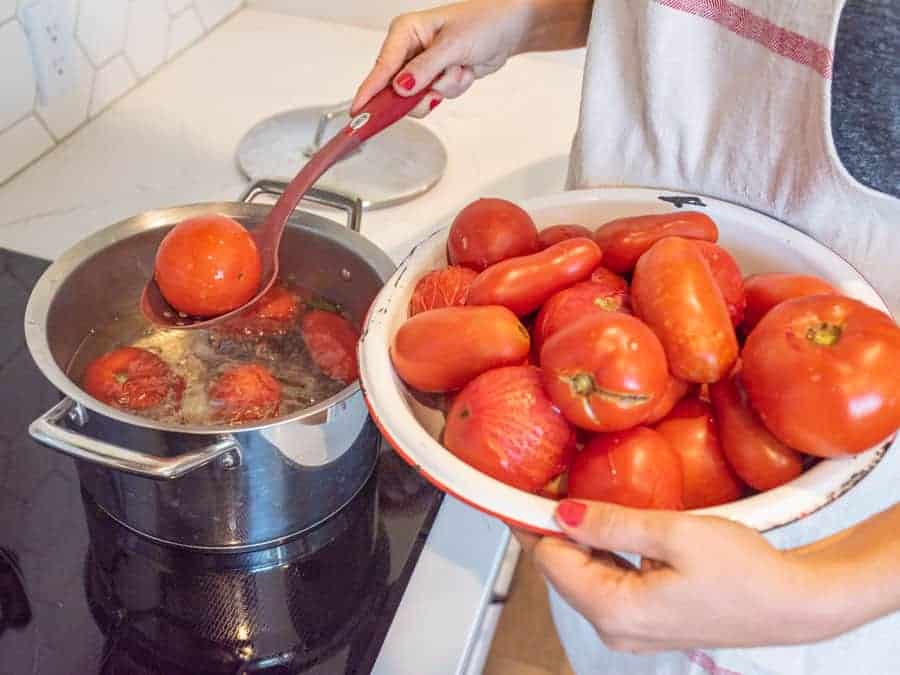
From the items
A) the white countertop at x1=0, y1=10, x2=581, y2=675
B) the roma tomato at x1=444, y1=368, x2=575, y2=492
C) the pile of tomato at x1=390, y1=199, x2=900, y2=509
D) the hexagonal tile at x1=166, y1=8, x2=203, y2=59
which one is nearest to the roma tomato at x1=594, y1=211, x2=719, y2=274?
the pile of tomato at x1=390, y1=199, x2=900, y2=509

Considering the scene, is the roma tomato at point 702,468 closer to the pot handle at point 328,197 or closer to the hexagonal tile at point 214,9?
the pot handle at point 328,197

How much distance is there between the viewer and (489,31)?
2.34 ft

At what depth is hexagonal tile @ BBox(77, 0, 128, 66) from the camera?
3.11ft

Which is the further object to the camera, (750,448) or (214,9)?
(214,9)

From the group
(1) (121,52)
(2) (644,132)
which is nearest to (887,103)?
(2) (644,132)

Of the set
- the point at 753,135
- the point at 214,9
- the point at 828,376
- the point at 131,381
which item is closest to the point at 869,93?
the point at 753,135

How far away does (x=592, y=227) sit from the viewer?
0.59m

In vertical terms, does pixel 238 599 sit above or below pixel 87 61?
below

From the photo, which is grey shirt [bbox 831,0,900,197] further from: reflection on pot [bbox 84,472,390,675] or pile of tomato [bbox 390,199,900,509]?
reflection on pot [bbox 84,472,390,675]

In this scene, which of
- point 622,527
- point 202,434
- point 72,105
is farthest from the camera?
point 72,105

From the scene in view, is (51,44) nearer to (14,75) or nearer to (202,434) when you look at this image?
(14,75)

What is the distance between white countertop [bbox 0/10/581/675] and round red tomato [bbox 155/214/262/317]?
0.22m

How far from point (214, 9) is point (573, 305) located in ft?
2.94

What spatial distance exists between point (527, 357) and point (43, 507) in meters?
0.37
